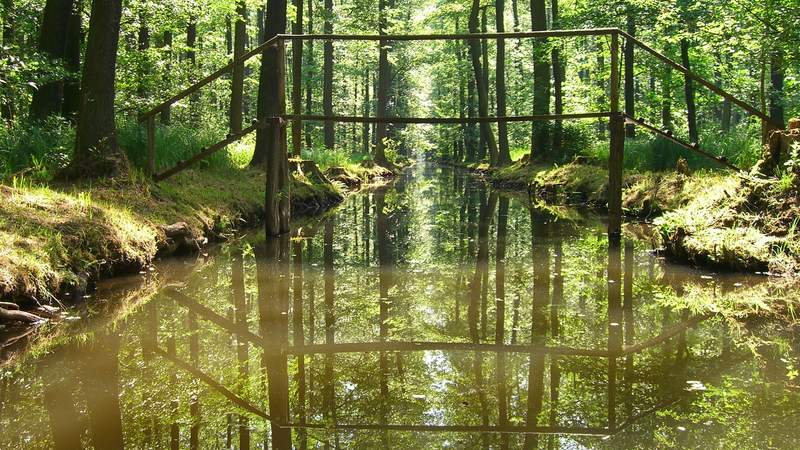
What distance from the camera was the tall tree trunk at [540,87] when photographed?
20625mm

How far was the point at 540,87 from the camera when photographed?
851 inches

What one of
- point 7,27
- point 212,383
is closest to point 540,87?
point 7,27

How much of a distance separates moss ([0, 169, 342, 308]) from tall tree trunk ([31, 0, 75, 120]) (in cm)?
293

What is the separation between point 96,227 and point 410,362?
4.56 meters

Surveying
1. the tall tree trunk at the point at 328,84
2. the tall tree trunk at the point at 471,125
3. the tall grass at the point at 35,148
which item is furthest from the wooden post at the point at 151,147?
the tall tree trunk at the point at 471,125

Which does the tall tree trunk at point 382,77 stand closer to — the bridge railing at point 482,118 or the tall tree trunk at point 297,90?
the tall tree trunk at point 297,90

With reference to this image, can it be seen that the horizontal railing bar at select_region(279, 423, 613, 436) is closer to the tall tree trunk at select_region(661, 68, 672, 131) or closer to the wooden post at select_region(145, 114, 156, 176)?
the wooden post at select_region(145, 114, 156, 176)

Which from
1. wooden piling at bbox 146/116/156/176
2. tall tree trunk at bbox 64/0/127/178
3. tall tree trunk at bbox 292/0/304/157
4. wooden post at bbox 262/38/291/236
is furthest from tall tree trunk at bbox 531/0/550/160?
tall tree trunk at bbox 64/0/127/178

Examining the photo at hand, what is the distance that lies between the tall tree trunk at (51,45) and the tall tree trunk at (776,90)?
1242 centimetres

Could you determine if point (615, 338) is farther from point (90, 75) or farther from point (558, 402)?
point (90, 75)

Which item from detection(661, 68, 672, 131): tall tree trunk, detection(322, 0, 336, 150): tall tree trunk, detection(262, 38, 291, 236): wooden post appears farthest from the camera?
detection(322, 0, 336, 150): tall tree trunk

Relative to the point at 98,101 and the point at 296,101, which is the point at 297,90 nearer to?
the point at 296,101

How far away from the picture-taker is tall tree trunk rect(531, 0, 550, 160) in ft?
67.7

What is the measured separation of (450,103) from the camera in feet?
162
